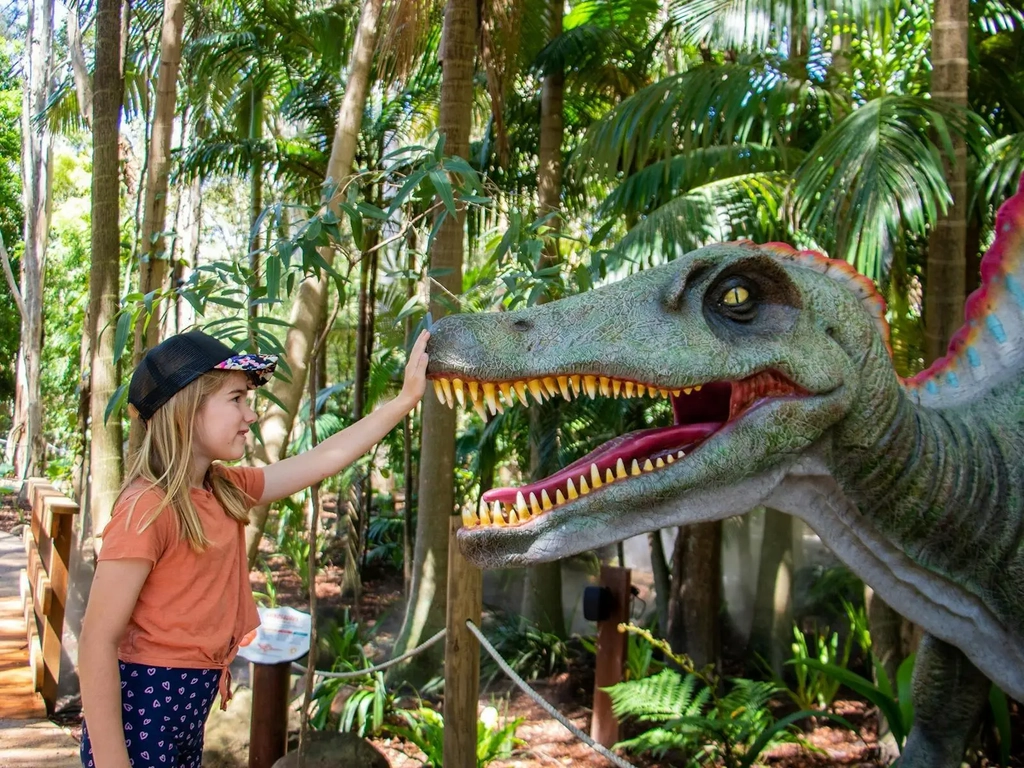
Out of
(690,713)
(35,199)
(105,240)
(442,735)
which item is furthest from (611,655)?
(35,199)

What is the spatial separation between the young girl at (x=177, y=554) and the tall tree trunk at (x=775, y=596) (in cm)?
516

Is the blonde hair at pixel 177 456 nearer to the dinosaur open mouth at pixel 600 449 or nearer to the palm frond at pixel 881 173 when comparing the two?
the dinosaur open mouth at pixel 600 449

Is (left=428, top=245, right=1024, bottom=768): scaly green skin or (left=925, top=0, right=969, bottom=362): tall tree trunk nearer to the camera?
(left=428, top=245, right=1024, bottom=768): scaly green skin

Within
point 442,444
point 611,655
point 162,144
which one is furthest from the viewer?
point 442,444

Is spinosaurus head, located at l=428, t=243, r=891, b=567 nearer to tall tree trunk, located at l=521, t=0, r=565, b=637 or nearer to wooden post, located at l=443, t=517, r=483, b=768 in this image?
wooden post, located at l=443, t=517, r=483, b=768

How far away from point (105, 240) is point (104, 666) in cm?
391

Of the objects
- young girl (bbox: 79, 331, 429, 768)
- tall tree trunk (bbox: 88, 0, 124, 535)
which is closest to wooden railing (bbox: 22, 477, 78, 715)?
tall tree trunk (bbox: 88, 0, 124, 535)

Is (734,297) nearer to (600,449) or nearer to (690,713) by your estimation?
(600,449)

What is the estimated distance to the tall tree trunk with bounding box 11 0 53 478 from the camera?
14961 millimetres

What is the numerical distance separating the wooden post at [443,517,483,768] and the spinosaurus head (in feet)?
4.36

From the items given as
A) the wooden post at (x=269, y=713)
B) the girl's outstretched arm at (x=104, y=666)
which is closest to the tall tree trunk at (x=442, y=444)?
the wooden post at (x=269, y=713)

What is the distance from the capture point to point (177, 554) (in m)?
1.89

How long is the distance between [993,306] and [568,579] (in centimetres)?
822

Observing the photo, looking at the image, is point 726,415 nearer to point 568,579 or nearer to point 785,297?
point 785,297
